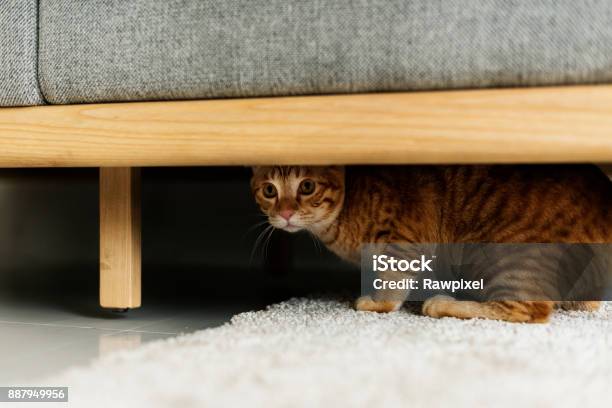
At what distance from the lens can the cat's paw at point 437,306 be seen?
1.20m

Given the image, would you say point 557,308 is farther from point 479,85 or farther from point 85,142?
point 85,142

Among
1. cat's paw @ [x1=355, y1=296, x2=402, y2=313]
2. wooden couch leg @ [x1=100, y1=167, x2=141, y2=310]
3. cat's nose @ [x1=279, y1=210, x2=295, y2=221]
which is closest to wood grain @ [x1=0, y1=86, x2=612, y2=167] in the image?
wooden couch leg @ [x1=100, y1=167, x2=141, y2=310]

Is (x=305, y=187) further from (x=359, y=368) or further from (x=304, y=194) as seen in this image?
(x=359, y=368)

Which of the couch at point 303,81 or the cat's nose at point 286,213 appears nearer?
the couch at point 303,81

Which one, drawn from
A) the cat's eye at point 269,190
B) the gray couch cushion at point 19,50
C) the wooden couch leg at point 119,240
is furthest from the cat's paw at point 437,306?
the gray couch cushion at point 19,50

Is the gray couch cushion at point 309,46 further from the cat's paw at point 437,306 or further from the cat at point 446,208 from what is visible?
the cat's paw at point 437,306

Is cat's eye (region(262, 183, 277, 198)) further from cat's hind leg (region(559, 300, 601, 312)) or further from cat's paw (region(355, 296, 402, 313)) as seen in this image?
cat's hind leg (region(559, 300, 601, 312))

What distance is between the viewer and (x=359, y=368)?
82 cm

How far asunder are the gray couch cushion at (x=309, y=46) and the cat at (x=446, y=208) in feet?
1.01

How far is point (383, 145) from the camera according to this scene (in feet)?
3.23

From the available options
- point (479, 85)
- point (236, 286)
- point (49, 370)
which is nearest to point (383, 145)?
point (479, 85)

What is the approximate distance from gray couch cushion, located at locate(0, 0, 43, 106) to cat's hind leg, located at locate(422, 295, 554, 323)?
A: 0.84 m

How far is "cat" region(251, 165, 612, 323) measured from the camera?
117 centimetres

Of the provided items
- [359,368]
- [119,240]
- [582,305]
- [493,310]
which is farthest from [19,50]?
[582,305]
